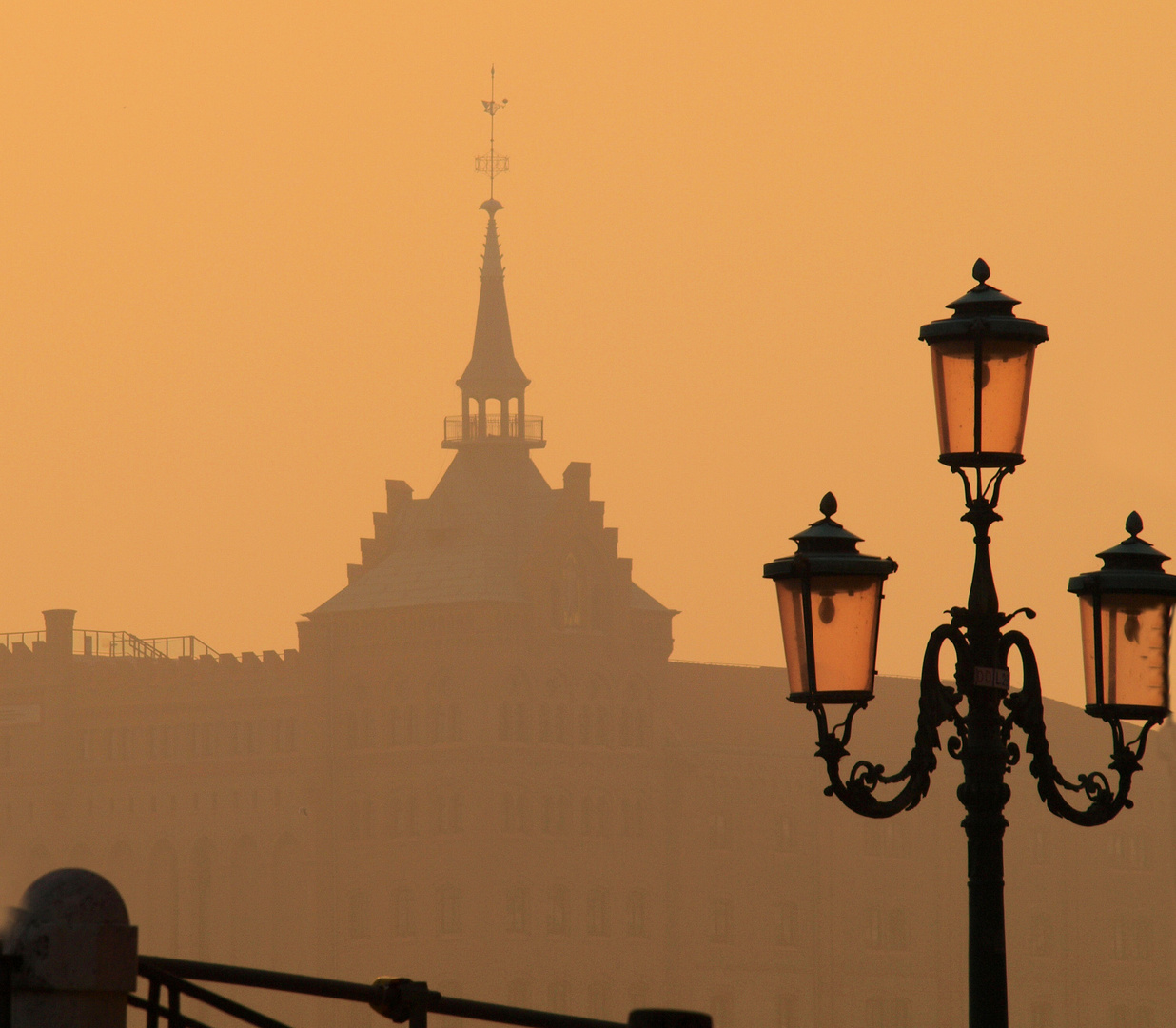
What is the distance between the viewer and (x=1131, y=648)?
13.3m

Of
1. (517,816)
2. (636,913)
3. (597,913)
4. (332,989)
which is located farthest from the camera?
(517,816)

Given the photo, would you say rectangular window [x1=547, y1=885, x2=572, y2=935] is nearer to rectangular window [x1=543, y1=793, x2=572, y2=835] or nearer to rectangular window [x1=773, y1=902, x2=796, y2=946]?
rectangular window [x1=543, y1=793, x2=572, y2=835]

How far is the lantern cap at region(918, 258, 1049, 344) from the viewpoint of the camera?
13.2 meters

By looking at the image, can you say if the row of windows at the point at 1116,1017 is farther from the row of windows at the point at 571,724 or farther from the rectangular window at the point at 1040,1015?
the row of windows at the point at 571,724

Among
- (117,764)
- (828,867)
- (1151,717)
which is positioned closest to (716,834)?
(828,867)

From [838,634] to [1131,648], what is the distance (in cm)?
136

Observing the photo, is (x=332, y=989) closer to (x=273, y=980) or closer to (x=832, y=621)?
(x=273, y=980)

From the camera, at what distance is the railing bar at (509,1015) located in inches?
362

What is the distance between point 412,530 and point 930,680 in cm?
8602

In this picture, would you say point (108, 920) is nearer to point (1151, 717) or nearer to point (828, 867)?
point (1151, 717)

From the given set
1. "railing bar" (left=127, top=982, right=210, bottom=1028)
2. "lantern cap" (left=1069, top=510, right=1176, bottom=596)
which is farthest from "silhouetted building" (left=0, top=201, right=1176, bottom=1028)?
"railing bar" (left=127, top=982, right=210, bottom=1028)

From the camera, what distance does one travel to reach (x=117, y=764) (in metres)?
97.9

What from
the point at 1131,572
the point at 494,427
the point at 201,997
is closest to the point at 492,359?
the point at 494,427

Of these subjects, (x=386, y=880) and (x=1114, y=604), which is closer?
(x=1114, y=604)
